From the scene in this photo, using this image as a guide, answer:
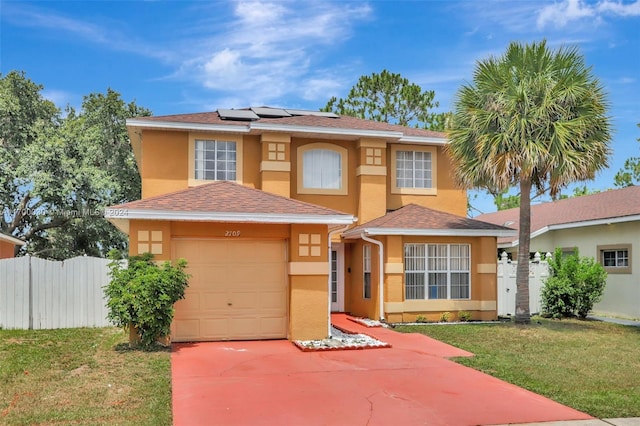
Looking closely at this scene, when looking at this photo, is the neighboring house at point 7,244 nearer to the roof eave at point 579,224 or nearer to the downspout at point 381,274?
the downspout at point 381,274

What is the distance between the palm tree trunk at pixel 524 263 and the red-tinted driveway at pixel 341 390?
16.6ft

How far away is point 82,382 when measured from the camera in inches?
377

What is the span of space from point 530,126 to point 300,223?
6.99 metres

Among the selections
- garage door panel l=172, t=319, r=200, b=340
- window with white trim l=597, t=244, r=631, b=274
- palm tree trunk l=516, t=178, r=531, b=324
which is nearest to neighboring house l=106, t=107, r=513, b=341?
garage door panel l=172, t=319, r=200, b=340

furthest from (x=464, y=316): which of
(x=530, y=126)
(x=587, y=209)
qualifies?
(x=587, y=209)

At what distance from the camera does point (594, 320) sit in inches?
762

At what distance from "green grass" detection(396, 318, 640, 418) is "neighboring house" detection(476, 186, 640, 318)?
2.50 metres

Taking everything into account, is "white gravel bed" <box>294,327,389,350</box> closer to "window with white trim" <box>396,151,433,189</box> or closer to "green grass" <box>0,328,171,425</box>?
"green grass" <box>0,328,171,425</box>

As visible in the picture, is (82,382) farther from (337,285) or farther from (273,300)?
(337,285)

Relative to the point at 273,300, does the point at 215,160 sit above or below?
above

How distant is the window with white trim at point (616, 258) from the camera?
20.0m

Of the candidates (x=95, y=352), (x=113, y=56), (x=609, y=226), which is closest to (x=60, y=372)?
(x=95, y=352)

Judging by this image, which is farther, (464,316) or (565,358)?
(464,316)

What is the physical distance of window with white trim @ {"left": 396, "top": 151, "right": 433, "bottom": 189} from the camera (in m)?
20.6
